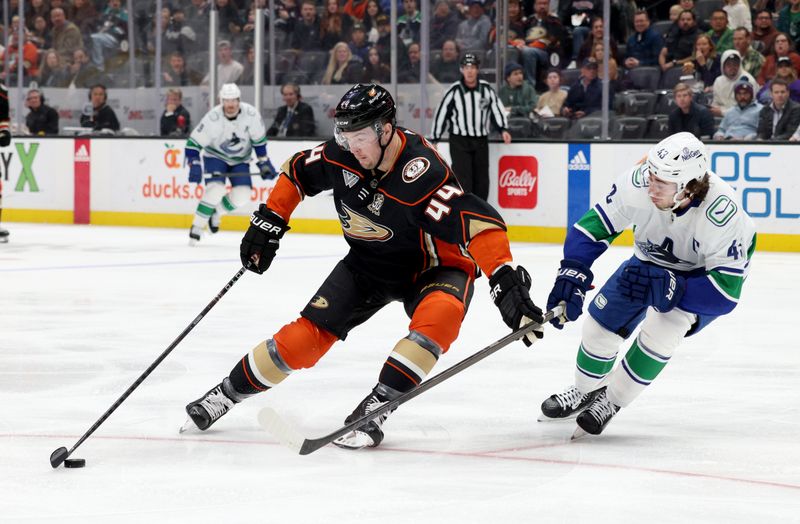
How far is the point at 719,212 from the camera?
11.5 feet

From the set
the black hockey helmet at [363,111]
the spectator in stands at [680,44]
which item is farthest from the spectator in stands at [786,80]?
the black hockey helmet at [363,111]

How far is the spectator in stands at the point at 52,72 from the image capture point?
1351 centimetres

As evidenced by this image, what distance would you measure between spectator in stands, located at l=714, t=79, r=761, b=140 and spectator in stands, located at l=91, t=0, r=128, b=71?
6.11m

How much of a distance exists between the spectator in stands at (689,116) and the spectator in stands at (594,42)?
71cm

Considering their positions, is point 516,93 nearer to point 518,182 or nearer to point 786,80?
point 518,182

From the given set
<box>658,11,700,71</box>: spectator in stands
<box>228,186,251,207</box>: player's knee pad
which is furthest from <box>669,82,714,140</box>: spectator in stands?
<box>228,186,251,207</box>: player's knee pad

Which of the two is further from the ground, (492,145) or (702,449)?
(492,145)

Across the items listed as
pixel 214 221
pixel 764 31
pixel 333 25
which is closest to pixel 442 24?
pixel 333 25

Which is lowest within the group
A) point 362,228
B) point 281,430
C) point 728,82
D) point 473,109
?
point 281,430

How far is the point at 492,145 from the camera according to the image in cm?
1099

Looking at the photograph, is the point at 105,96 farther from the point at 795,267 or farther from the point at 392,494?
the point at 392,494

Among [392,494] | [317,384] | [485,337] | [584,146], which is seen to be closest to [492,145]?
[584,146]

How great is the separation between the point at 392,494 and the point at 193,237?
24.9ft

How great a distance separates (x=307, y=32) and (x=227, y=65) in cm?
81
